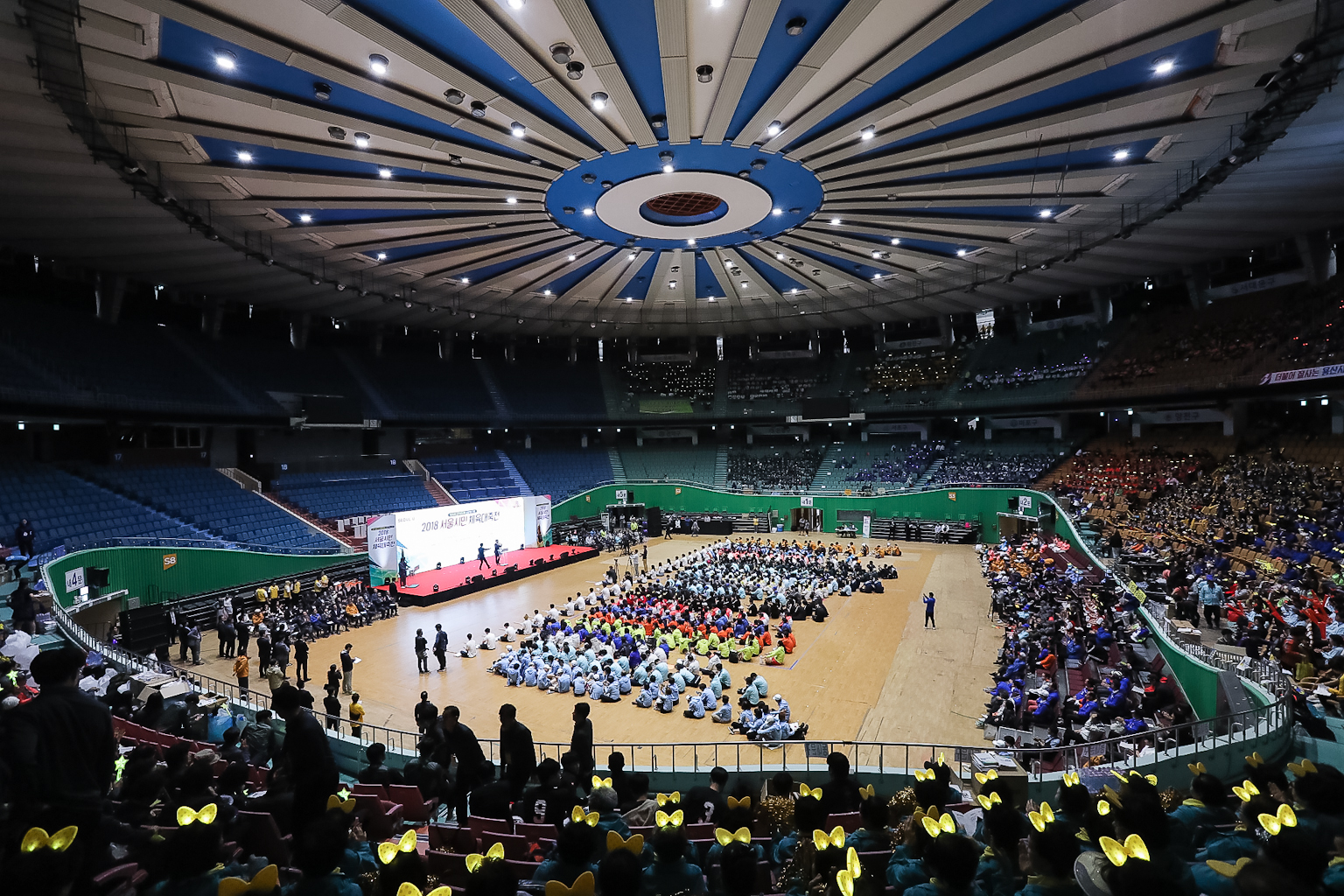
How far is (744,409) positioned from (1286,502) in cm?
2959

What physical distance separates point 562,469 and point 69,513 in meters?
26.1

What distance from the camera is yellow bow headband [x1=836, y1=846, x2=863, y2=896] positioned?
9.23 ft

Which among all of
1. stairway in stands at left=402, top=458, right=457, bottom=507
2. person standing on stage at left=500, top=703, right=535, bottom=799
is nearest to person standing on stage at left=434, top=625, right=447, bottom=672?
person standing on stage at left=500, top=703, right=535, bottom=799

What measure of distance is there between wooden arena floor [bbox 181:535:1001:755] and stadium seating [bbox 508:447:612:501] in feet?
54.7

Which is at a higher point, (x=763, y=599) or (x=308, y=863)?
(x=308, y=863)

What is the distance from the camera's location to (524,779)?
6.12 m

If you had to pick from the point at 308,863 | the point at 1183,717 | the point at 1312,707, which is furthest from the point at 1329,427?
the point at 308,863

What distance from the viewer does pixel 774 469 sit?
43.5m

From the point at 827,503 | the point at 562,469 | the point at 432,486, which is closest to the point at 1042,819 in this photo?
the point at 432,486

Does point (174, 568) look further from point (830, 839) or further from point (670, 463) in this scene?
point (670, 463)

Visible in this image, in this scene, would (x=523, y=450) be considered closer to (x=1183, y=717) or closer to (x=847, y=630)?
(x=847, y=630)

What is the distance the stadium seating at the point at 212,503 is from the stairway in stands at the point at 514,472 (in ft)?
48.1

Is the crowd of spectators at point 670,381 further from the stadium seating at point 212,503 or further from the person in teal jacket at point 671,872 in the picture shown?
the person in teal jacket at point 671,872

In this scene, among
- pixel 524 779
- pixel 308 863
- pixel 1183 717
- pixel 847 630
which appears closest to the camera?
pixel 308 863
